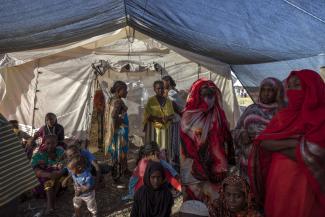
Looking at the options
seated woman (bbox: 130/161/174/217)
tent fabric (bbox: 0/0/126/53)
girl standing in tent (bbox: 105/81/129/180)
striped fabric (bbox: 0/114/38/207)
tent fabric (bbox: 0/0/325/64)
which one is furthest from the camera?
girl standing in tent (bbox: 105/81/129/180)

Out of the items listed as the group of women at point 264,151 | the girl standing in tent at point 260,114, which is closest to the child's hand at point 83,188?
the group of women at point 264,151

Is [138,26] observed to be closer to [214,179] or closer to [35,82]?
[214,179]

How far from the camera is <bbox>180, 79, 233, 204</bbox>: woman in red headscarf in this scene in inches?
156

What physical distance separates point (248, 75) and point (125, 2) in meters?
3.43

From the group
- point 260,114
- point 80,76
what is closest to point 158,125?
point 260,114

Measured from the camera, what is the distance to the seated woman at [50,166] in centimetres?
489

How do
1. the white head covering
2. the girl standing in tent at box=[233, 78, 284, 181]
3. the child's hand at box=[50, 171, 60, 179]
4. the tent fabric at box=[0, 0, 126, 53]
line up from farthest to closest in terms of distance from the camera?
the child's hand at box=[50, 171, 60, 179] → the girl standing in tent at box=[233, 78, 284, 181] → the tent fabric at box=[0, 0, 126, 53] → the white head covering

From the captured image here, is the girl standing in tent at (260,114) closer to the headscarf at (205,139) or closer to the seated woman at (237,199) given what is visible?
the headscarf at (205,139)

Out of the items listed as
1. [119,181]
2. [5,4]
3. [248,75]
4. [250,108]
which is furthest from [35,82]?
[250,108]

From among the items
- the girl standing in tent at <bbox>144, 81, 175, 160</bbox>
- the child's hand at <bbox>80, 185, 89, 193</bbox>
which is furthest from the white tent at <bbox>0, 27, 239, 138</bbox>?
the child's hand at <bbox>80, 185, 89, 193</bbox>

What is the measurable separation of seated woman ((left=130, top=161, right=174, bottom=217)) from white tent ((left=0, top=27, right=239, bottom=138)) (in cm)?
647

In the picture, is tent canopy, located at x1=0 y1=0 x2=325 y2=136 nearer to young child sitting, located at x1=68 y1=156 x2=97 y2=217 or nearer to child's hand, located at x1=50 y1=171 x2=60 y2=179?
young child sitting, located at x1=68 y1=156 x2=97 y2=217

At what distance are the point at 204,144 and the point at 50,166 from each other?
251 centimetres

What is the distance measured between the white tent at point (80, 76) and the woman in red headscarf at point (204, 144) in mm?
5511
